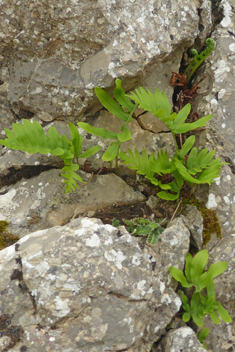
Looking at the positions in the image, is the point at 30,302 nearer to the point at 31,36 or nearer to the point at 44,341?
the point at 44,341

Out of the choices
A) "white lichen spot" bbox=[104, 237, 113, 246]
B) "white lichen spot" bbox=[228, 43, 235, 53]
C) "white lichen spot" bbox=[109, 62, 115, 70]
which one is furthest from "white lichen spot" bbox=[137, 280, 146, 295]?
"white lichen spot" bbox=[228, 43, 235, 53]

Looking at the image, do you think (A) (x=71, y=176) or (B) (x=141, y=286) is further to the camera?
(A) (x=71, y=176)

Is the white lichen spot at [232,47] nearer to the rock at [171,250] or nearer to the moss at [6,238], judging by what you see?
the rock at [171,250]

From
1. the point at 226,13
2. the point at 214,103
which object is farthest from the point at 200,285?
the point at 226,13

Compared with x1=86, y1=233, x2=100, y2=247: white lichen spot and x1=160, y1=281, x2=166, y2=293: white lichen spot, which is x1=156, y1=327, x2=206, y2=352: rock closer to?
x1=160, y1=281, x2=166, y2=293: white lichen spot

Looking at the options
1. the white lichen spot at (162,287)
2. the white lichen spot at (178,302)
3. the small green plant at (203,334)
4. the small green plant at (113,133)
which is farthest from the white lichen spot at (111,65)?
the small green plant at (203,334)

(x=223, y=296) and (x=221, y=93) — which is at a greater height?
(x=221, y=93)

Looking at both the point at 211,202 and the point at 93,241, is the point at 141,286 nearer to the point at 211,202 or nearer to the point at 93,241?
the point at 93,241
